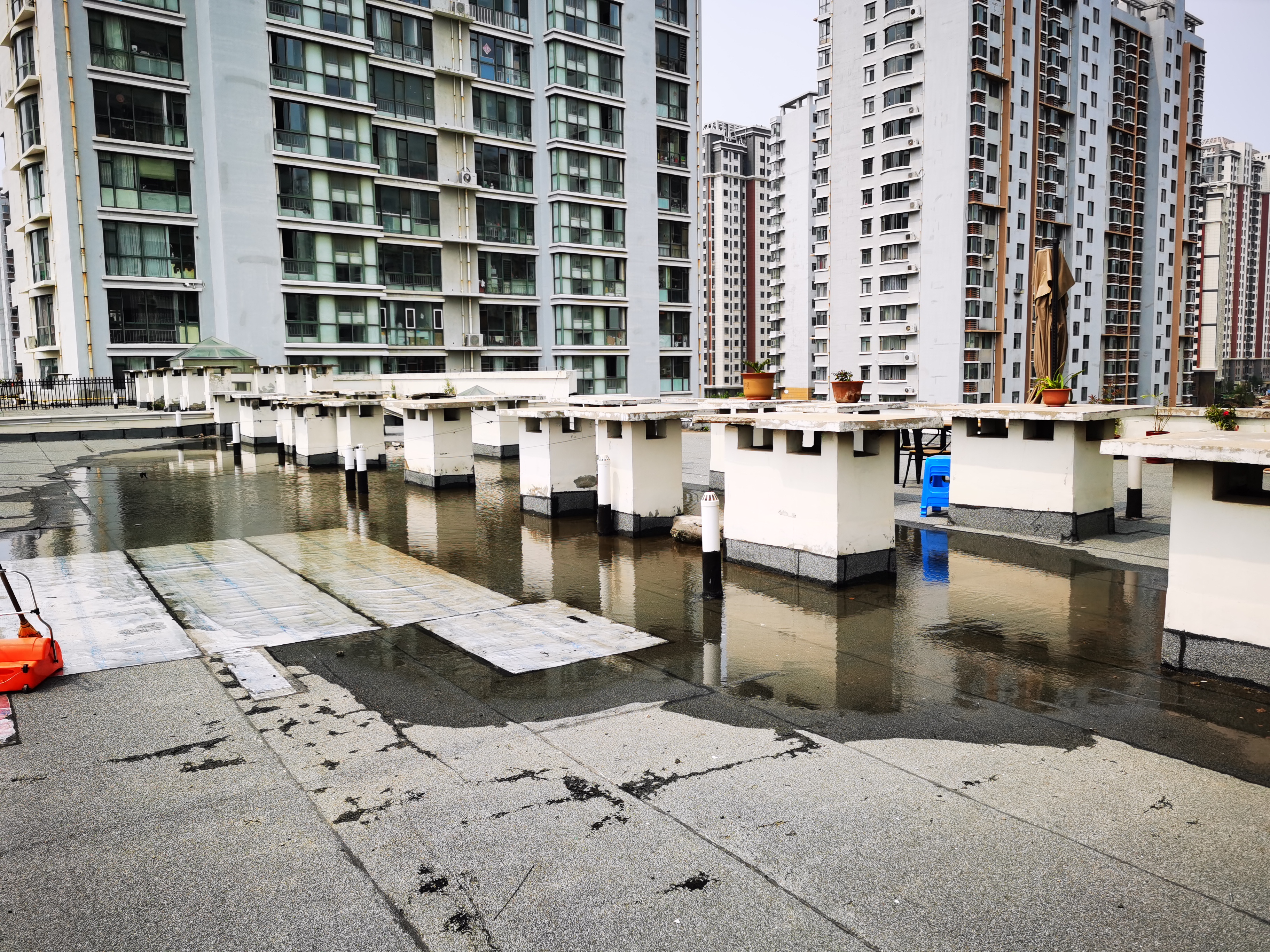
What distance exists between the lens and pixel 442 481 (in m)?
19.0

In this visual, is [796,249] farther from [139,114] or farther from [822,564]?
[822,564]

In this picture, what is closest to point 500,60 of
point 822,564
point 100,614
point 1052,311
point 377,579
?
point 1052,311

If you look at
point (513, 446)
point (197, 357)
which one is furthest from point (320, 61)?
point (513, 446)

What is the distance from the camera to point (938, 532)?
13.6m

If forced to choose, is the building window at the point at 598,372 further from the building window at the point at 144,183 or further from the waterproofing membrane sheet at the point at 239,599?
the waterproofing membrane sheet at the point at 239,599

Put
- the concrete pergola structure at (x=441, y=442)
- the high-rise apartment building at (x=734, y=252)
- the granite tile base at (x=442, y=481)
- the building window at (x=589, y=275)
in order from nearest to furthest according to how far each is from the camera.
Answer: the concrete pergola structure at (x=441, y=442), the granite tile base at (x=442, y=481), the building window at (x=589, y=275), the high-rise apartment building at (x=734, y=252)

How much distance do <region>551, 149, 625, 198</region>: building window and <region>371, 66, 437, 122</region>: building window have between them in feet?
26.7

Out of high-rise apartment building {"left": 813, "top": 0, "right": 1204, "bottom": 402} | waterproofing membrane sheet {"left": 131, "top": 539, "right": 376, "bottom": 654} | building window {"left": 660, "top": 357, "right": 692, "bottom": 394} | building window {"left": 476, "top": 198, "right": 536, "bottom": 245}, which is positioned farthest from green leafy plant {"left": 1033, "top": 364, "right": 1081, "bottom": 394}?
high-rise apartment building {"left": 813, "top": 0, "right": 1204, "bottom": 402}

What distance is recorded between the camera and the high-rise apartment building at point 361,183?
1706 inches

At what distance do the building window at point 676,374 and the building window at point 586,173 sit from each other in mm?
11888

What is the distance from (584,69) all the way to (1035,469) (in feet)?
170

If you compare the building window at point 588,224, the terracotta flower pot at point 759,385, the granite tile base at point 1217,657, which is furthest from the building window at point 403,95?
the granite tile base at point 1217,657

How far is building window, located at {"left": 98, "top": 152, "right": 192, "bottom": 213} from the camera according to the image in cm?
4294

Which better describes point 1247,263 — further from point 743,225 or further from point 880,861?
point 880,861
